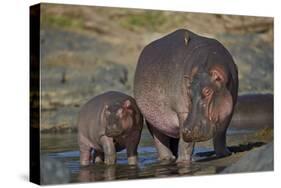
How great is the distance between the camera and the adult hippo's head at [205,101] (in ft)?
26.1

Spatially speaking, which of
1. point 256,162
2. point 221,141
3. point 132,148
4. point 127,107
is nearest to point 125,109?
point 127,107

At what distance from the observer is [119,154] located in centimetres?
780

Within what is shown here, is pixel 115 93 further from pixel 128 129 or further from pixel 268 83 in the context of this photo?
pixel 268 83

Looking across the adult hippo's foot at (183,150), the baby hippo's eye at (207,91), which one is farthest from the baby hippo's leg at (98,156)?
the baby hippo's eye at (207,91)

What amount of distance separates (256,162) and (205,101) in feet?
3.41

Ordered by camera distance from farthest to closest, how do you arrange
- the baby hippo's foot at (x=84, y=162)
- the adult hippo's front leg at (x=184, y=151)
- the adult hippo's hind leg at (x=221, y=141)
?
the adult hippo's hind leg at (x=221, y=141) < the adult hippo's front leg at (x=184, y=151) < the baby hippo's foot at (x=84, y=162)

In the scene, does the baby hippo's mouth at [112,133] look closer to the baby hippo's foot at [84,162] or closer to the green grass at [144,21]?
the baby hippo's foot at [84,162]

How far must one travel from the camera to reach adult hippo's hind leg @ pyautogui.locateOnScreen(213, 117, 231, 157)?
823cm

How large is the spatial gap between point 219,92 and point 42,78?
173cm

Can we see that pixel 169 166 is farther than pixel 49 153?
Yes

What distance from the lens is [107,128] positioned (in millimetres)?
7711

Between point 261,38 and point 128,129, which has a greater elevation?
point 261,38

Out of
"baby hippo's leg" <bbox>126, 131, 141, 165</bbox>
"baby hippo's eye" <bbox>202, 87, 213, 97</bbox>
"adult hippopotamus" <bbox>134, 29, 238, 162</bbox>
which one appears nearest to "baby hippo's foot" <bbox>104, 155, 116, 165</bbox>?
"baby hippo's leg" <bbox>126, 131, 141, 165</bbox>

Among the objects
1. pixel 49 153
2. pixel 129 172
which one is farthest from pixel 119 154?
pixel 49 153
